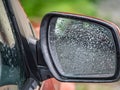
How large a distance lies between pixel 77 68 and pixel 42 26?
23 cm

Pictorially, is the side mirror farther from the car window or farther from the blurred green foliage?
the blurred green foliage

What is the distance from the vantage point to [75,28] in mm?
1898

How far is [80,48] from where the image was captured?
6.27 feet

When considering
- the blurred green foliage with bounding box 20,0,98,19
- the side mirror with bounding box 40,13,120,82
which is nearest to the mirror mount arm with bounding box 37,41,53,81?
the side mirror with bounding box 40,13,120,82

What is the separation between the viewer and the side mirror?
1864 mm

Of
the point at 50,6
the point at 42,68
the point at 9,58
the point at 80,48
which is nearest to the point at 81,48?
the point at 80,48

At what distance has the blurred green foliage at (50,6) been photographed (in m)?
5.68

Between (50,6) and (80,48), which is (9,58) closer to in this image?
(80,48)

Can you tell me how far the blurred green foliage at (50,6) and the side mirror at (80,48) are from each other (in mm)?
3727

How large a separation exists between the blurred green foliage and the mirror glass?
373 cm

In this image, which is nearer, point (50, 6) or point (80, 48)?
point (80, 48)

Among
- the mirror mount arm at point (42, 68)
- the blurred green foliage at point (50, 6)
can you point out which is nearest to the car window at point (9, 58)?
the mirror mount arm at point (42, 68)

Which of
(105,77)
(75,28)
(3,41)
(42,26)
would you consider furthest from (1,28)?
(105,77)

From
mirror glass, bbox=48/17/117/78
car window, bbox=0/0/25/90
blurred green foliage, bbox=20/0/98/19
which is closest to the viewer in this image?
car window, bbox=0/0/25/90
